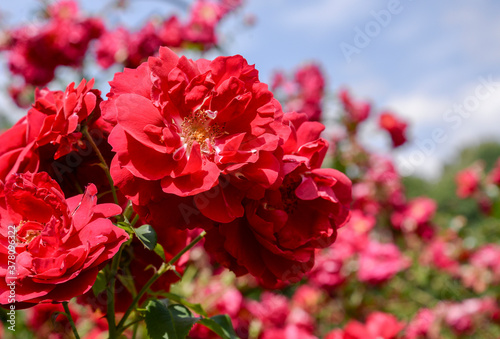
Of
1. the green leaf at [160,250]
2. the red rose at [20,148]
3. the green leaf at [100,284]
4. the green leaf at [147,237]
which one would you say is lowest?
the green leaf at [100,284]

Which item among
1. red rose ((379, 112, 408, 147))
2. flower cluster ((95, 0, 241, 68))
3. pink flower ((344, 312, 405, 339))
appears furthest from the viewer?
red rose ((379, 112, 408, 147))

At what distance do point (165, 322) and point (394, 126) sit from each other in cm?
327

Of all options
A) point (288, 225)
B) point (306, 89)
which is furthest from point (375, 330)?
point (306, 89)

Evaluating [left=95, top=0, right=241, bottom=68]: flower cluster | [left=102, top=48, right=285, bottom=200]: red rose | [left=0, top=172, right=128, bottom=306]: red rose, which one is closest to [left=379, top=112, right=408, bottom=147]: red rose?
[left=95, top=0, right=241, bottom=68]: flower cluster

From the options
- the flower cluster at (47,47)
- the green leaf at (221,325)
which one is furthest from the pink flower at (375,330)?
the flower cluster at (47,47)

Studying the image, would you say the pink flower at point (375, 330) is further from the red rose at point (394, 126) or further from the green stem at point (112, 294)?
the red rose at point (394, 126)

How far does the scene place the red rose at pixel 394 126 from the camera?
366cm

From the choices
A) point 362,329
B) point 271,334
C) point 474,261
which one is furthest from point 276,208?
point 474,261

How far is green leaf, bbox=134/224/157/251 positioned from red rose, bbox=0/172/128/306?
0.07 feet

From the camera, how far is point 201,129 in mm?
754

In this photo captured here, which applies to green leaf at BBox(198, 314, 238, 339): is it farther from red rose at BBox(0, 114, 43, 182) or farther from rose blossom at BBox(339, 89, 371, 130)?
rose blossom at BBox(339, 89, 371, 130)

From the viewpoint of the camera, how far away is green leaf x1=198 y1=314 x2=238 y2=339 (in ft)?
2.75
